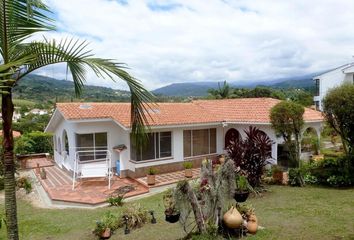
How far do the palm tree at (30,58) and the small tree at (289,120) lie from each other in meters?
10.5

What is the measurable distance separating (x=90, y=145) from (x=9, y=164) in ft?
44.8

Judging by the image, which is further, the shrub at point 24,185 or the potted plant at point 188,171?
the potted plant at point 188,171

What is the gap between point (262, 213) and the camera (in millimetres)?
10125

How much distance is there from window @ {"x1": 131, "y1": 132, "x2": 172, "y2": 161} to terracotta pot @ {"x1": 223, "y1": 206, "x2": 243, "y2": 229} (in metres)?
10.8

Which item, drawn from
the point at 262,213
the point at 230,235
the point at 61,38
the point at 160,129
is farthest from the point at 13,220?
the point at 160,129

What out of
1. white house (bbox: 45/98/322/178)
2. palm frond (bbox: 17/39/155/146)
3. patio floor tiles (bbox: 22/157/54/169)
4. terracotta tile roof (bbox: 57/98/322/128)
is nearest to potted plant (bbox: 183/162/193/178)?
→ white house (bbox: 45/98/322/178)

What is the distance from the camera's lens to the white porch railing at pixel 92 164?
1652 cm

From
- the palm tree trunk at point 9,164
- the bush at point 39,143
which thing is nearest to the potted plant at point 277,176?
the palm tree trunk at point 9,164

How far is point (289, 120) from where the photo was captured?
14141mm

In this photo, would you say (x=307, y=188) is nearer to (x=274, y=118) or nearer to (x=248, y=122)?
(x=274, y=118)

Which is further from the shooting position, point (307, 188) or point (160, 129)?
point (160, 129)

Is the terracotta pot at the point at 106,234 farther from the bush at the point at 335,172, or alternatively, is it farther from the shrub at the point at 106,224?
the bush at the point at 335,172

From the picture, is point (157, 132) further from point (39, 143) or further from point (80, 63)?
point (39, 143)

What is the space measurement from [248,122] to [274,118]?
15.3ft
